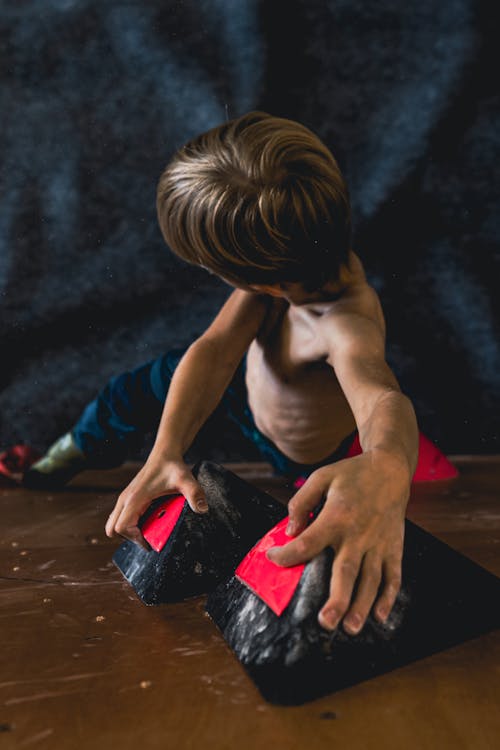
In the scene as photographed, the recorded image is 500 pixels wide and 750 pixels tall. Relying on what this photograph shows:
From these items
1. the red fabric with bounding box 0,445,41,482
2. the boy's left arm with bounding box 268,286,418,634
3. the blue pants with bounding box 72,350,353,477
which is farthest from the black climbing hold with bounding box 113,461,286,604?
the red fabric with bounding box 0,445,41,482

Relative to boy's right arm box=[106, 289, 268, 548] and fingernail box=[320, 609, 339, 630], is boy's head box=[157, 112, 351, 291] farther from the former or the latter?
fingernail box=[320, 609, 339, 630]

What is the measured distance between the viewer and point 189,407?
0.86 m

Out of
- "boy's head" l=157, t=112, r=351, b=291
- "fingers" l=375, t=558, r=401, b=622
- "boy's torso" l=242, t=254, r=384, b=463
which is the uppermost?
"boy's head" l=157, t=112, r=351, b=291

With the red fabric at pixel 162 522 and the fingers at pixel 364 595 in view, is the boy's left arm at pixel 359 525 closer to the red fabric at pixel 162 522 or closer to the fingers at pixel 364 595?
the fingers at pixel 364 595

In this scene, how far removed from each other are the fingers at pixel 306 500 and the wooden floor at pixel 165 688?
110mm

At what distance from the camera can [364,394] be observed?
0.68 m

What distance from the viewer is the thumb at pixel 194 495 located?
66cm

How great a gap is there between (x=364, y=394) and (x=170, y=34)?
2.86ft

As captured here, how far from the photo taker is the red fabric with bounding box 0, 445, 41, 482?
3.85 ft

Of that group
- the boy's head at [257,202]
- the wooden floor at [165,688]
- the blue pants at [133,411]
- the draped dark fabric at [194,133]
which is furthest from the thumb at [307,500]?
the draped dark fabric at [194,133]

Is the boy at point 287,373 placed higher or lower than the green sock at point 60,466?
higher

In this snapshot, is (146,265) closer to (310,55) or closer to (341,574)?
(310,55)

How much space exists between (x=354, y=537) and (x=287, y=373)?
43 centimetres

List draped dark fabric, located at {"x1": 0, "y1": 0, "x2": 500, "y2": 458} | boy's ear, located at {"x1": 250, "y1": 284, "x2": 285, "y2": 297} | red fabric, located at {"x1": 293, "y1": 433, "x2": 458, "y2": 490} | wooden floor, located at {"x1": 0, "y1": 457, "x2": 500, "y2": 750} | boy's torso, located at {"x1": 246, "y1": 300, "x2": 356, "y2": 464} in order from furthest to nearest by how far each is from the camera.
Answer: draped dark fabric, located at {"x1": 0, "y1": 0, "x2": 500, "y2": 458}, red fabric, located at {"x1": 293, "y1": 433, "x2": 458, "y2": 490}, boy's torso, located at {"x1": 246, "y1": 300, "x2": 356, "y2": 464}, boy's ear, located at {"x1": 250, "y1": 284, "x2": 285, "y2": 297}, wooden floor, located at {"x1": 0, "y1": 457, "x2": 500, "y2": 750}
